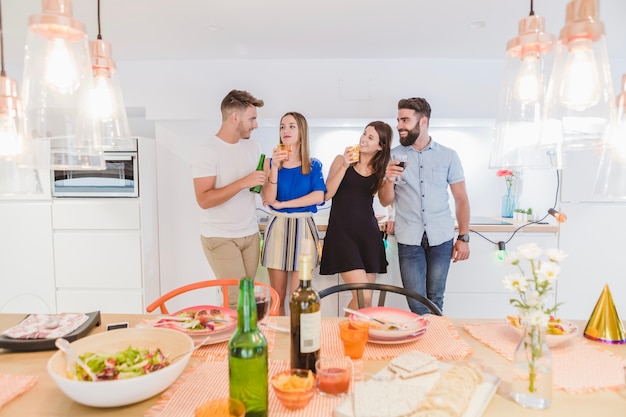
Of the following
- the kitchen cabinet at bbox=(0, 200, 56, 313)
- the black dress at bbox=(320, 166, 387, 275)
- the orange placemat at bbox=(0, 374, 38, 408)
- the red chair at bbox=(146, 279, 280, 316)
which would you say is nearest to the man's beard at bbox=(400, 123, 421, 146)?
the black dress at bbox=(320, 166, 387, 275)

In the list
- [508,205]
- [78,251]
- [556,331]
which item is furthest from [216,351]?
[508,205]

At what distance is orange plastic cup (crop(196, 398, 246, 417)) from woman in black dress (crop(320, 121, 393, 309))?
1680mm

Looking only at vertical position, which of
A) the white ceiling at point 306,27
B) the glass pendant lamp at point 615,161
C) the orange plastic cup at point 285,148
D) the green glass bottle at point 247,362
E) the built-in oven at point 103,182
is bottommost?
the green glass bottle at point 247,362

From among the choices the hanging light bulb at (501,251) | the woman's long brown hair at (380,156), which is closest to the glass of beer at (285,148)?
the woman's long brown hair at (380,156)

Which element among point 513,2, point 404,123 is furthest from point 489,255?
point 513,2

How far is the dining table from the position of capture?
0.88 metres

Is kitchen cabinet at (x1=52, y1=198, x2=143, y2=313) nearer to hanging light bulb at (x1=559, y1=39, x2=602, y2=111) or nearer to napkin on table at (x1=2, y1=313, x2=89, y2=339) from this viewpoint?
napkin on table at (x1=2, y1=313, x2=89, y2=339)

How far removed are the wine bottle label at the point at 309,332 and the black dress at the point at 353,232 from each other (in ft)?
4.97

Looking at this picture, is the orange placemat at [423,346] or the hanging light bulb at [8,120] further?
the orange placemat at [423,346]

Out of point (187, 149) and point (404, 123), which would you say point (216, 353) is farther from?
point (187, 149)

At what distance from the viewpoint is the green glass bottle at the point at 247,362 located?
0.83m

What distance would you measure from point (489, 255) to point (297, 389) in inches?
99.8

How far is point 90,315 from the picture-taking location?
1380 mm

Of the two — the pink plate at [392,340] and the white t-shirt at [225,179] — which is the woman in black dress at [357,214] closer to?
the white t-shirt at [225,179]
